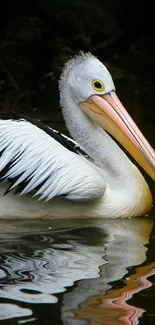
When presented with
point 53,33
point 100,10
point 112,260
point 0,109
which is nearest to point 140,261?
point 112,260

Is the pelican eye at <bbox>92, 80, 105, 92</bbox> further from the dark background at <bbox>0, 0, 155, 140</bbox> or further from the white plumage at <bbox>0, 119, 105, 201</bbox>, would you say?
the dark background at <bbox>0, 0, 155, 140</bbox>

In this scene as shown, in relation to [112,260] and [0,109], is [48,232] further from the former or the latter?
[0,109]

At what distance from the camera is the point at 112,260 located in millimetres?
5172

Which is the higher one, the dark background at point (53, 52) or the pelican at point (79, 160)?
the dark background at point (53, 52)

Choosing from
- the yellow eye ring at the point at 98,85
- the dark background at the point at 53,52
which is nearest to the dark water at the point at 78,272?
the yellow eye ring at the point at 98,85

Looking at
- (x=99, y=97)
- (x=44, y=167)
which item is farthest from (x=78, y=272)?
(x=99, y=97)

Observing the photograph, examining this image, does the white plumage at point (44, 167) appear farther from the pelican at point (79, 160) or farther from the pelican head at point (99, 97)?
the pelican head at point (99, 97)

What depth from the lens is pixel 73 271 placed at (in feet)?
16.1

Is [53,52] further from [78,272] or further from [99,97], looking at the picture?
[78,272]

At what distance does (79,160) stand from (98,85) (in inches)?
24.3

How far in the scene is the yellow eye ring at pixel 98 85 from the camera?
6.34 metres

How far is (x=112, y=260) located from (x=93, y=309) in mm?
901

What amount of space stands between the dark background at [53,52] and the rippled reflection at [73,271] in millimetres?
3596

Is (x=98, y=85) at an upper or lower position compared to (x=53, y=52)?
lower
